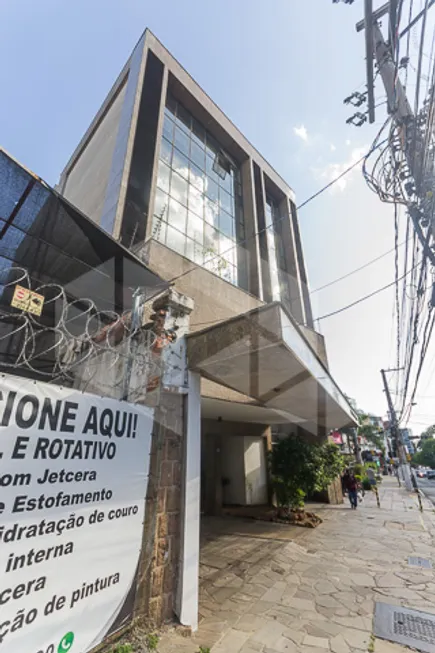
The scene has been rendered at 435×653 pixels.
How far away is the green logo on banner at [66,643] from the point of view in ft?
7.37

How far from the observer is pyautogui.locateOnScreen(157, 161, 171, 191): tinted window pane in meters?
8.65

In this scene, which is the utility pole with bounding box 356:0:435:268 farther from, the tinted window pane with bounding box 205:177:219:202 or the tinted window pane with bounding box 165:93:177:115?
the tinted window pane with bounding box 165:93:177:115

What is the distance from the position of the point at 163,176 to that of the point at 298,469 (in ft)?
33.9

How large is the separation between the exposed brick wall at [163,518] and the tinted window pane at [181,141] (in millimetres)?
9621

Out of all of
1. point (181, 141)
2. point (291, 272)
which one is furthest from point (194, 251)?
point (291, 272)

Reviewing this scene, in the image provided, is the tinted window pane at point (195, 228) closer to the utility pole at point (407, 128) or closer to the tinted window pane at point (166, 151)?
the tinted window pane at point (166, 151)

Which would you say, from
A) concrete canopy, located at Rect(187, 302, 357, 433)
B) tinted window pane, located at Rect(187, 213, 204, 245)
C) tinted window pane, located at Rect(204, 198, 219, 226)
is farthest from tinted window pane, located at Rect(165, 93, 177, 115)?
concrete canopy, located at Rect(187, 302, 357, 433)

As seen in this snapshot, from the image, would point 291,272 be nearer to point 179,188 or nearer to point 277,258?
point 277,258

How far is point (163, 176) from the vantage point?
29.1 feet

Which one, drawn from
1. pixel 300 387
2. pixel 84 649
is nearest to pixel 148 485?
pixel 84 649

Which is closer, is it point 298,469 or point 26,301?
point 26,301

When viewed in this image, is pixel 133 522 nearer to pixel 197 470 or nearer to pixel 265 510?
pixel 197 470

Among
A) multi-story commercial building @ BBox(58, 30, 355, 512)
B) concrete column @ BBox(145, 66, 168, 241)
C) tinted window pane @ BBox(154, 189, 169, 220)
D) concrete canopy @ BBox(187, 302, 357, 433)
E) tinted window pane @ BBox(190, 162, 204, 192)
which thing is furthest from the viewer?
tinted window pane @ BBox(190, 162, 204, 192)

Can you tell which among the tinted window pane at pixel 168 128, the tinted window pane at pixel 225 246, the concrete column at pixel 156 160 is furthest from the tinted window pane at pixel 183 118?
the tinted window pane at pixel 225 246
